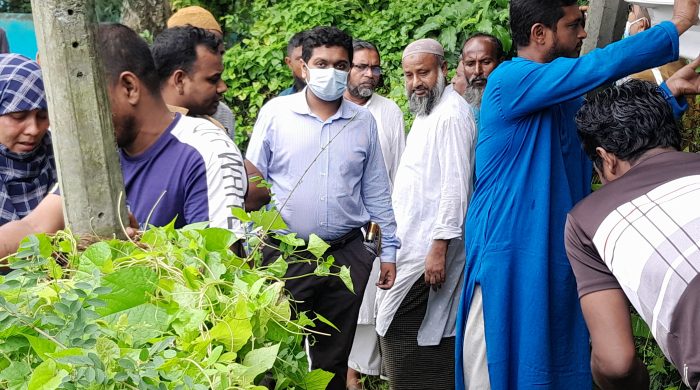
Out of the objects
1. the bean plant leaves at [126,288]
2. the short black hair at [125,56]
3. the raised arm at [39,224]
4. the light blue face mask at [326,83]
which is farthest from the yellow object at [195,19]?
the bean plant leaves at [126,288]

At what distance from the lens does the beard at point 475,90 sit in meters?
6.32

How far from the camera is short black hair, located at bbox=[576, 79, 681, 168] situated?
2.90 meters

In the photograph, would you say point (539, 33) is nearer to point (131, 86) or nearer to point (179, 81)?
point (179, 81)

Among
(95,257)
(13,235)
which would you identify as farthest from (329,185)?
(95,257)

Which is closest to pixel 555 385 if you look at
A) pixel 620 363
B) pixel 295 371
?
pixel 620 363

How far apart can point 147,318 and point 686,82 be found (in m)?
2.31

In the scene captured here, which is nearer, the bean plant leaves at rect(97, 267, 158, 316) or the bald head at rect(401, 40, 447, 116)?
the bean plant leaves at rect(97, 267, 158, 316)

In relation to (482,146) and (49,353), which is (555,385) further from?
(49,353)

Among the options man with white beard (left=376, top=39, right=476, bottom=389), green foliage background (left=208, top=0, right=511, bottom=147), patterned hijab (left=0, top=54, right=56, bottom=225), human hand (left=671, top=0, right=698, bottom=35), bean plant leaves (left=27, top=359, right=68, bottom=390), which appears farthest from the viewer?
green foliage background (left=208, top=0, right=511, bottom=147)

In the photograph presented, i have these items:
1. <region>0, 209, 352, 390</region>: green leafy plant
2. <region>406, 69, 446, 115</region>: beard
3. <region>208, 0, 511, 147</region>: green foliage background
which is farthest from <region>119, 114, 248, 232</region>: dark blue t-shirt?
<region>208, 0, 511, 147</region>: green foliage background

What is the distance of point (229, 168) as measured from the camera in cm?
301

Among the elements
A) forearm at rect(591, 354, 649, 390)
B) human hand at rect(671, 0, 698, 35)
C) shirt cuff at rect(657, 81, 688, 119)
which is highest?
human hand at rect(671, 0, 698, 35)

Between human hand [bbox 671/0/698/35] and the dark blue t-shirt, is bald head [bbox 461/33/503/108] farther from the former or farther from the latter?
the dark blue t-shirt

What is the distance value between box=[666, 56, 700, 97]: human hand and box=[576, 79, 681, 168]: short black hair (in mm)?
328
